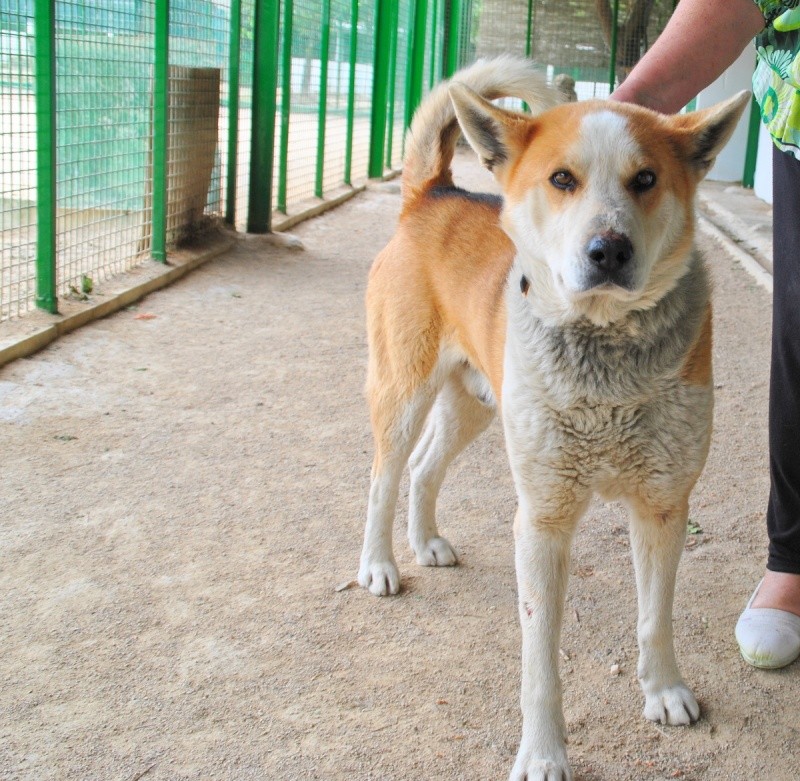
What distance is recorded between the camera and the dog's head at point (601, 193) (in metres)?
1.81

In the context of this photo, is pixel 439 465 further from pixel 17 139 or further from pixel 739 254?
pixel 739 254

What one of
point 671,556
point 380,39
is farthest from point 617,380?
point 380,39

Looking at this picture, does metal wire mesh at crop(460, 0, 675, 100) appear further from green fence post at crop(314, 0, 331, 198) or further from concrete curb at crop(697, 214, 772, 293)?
green fence post at crop(314, 0, 331, 198)

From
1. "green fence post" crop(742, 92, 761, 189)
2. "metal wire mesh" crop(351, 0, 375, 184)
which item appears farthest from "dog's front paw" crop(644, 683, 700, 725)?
"green fence post" crop(742, 92, 761, 189)

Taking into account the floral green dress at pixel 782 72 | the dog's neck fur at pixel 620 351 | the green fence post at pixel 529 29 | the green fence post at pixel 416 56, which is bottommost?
the dog's neck fur at pixel 620 351

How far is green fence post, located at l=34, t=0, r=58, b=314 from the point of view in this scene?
4454 millimetres

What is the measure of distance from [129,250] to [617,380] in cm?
465

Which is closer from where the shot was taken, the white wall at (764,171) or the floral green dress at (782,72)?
the floral green dress at (782,72)

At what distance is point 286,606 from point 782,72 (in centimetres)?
183

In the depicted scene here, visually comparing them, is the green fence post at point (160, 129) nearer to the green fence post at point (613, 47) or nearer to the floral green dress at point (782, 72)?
the floral green dress at point (782, 72)

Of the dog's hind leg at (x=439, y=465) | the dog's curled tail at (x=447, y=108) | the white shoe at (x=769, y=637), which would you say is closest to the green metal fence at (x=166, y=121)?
the dog's curled tail at (x=447, y=108)

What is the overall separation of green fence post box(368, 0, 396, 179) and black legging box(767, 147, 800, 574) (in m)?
8.85

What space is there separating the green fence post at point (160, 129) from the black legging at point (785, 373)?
14.5 feet

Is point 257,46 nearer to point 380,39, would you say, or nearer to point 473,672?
point 380,39
